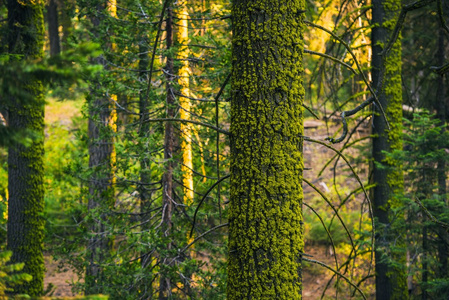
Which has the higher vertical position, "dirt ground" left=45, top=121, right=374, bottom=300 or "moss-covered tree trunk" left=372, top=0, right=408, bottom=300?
"moss-covered tree trunk" left=372, top=0, right=408, bottom=300

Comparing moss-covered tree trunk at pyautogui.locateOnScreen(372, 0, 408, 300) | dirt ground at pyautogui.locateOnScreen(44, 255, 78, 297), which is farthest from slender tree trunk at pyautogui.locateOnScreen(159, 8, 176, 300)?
dirt ground at pyautogui.locateOnScreen(44, 255, 78, 297)

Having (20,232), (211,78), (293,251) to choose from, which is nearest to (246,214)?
(293,251)

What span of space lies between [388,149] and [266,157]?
5.68 metres

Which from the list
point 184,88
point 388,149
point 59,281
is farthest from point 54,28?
point 388,149

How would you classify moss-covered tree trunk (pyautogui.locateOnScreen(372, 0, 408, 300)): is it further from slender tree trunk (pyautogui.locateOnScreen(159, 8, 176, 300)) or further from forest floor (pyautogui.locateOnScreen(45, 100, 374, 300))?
slender tree trunk (pyautogui.locateOnScreen(159, 8, 176, 300))

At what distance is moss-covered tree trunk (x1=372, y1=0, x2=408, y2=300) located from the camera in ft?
24.5

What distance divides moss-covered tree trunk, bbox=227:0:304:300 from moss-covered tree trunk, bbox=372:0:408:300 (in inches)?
203

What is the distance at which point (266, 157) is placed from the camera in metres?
2.65

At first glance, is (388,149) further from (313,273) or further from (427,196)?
(313,273)

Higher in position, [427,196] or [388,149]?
[388,149]

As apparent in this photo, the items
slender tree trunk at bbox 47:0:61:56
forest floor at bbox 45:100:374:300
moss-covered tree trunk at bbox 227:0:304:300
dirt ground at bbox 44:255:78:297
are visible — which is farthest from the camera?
slender tree trunk at bbox 47:0:61:56

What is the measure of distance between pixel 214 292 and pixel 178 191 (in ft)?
6.83

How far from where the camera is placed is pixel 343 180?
1797cm

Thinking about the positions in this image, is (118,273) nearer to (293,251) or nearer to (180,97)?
(180,97)
